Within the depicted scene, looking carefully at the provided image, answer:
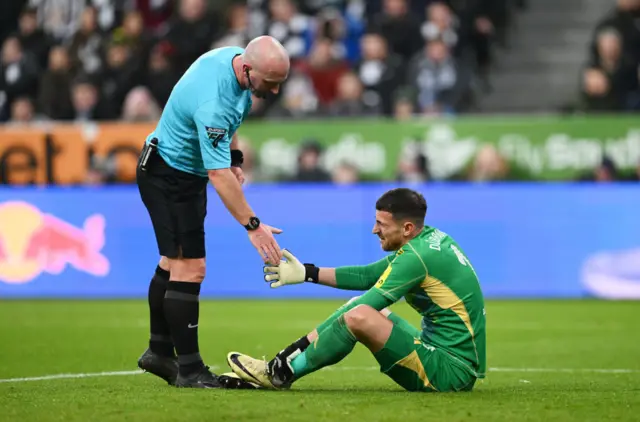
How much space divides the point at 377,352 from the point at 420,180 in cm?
986

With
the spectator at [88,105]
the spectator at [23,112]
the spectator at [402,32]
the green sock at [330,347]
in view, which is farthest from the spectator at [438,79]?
the green sock at [330,347]

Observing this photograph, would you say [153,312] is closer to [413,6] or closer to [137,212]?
[137,212]

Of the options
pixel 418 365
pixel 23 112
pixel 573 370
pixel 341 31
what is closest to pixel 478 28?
pixel 341 31

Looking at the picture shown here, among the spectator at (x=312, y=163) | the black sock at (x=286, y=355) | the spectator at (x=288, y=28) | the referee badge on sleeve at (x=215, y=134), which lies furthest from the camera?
the spectator at (x=288, y=28)

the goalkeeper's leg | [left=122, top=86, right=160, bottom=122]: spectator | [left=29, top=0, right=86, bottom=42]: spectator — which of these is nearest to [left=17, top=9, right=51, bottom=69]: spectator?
[left=29, top=0, right=86, bottom=42]: spectator

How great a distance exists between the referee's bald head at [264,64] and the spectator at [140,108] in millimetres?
10470

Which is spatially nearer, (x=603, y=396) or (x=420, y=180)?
(x=603, y=396)

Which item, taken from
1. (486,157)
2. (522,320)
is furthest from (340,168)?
(522,320)

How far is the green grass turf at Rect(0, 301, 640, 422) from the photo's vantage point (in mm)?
6359

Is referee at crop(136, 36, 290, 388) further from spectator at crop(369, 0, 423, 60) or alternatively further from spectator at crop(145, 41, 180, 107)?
spectator at crop(369, 0, 423, 60)

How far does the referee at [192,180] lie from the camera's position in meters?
7.33

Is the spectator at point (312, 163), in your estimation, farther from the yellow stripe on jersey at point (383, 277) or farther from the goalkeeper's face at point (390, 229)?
the yellow stripe on jersey at point (383, 277)

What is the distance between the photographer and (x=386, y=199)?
23.8 feet

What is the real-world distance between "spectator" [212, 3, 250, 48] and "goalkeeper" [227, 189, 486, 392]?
12.5m
